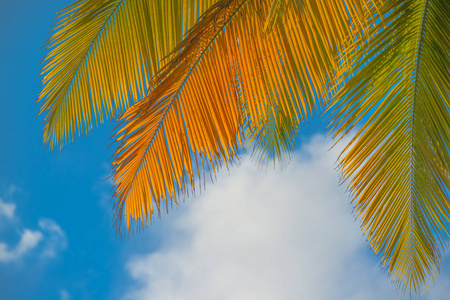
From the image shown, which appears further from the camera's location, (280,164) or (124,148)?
(280,164)

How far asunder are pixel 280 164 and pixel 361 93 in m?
2.51

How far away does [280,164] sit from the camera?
451cm

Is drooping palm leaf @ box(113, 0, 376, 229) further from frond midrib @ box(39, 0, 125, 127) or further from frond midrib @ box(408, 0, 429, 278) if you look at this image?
frond midrib @ box(39, 0, 125, 127)

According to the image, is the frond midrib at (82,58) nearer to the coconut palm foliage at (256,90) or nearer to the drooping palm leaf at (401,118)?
the coconut palm foliage at (256,90)

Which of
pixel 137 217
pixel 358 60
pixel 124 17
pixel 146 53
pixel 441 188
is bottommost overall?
pixel 441 188

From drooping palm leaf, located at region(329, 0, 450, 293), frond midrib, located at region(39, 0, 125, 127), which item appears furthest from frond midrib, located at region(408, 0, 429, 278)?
frond midrib, located at region(39, 0, 125, 127)

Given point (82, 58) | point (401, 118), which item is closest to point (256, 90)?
point (401, 118)

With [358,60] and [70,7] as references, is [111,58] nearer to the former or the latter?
[70,7]

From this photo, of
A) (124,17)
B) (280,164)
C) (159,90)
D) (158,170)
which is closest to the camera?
(159,90)

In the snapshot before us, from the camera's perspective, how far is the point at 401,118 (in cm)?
212

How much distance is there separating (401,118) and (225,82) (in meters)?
0.99

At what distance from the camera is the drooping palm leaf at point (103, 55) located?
6.79 ft

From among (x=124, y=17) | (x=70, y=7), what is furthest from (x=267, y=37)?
(x=70, y=7)

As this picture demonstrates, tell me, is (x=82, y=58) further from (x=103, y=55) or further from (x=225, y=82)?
(x=225, y=82)
